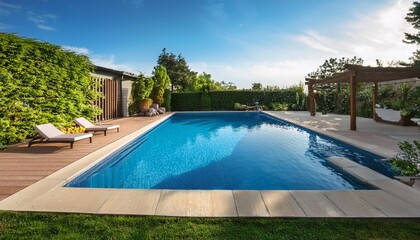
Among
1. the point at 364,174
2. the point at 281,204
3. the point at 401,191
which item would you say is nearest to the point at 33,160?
the point at 281,204

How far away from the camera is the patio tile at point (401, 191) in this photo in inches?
145

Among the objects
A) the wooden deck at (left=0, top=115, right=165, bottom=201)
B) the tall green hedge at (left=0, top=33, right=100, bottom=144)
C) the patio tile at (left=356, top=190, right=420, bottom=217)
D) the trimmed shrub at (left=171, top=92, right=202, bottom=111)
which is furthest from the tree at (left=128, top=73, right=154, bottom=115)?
the patio tile at (left=356, top=190, right=420, bottom=217)

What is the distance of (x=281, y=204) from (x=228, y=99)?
21.7m

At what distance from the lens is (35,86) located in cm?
818

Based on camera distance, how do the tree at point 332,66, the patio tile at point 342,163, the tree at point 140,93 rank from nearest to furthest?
the patio tile at point 342,163, the tree at point 140,93, the tree at point 332,66

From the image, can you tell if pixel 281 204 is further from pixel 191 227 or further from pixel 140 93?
pixel 140 93

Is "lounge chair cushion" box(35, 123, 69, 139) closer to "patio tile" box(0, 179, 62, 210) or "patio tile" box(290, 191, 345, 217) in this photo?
"patio tile" box(0, 179, 62, 210)

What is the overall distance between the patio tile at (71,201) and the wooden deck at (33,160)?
0.67 m

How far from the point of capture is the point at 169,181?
211 inches

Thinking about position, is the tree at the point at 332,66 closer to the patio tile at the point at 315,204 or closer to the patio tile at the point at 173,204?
the patio tile at the point at 315,204

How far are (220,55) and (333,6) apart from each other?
1431cm

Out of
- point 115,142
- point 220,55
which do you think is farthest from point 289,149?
point 220,55

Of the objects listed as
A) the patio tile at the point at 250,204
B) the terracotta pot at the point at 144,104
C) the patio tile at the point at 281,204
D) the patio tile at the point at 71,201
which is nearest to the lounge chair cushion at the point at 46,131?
the patio tile at the point at 71,201

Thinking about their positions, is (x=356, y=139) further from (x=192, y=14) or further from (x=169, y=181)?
(x=192, y=14)
